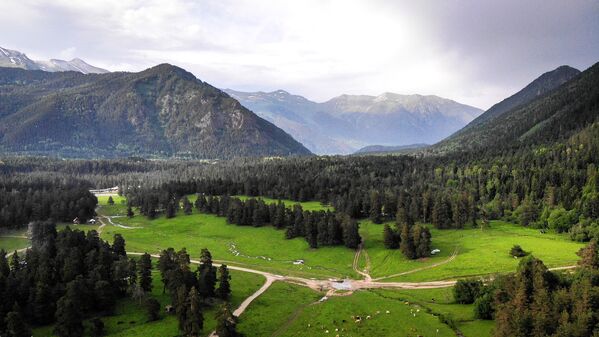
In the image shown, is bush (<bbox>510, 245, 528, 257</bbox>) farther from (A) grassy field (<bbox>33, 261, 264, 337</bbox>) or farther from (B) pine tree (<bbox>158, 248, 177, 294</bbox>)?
(B) pine tree (<bbox>158, 248, 177, 294</bbox>)

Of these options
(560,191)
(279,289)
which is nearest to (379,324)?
(279,289)

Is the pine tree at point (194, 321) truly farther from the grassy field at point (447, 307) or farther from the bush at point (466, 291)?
the bush at point (466, 291)

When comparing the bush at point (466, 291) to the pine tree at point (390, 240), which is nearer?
the bush at point (466, 291)

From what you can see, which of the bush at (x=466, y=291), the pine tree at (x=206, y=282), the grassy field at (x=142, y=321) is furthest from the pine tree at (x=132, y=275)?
the bush at (x=466, y=291)

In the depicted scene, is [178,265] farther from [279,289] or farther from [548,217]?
[548,217]

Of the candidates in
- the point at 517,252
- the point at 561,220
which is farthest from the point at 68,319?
the point at 561,220

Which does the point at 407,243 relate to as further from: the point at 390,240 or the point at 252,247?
the point at 252,247

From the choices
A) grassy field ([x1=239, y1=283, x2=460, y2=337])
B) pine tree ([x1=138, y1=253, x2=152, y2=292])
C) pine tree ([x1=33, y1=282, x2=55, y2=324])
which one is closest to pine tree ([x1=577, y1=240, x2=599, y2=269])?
grassy field ([x1=239, y1=283, x2=460, y2=337])

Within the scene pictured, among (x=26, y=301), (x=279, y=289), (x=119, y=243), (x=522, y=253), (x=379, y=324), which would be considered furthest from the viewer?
(x=119, y=243)
